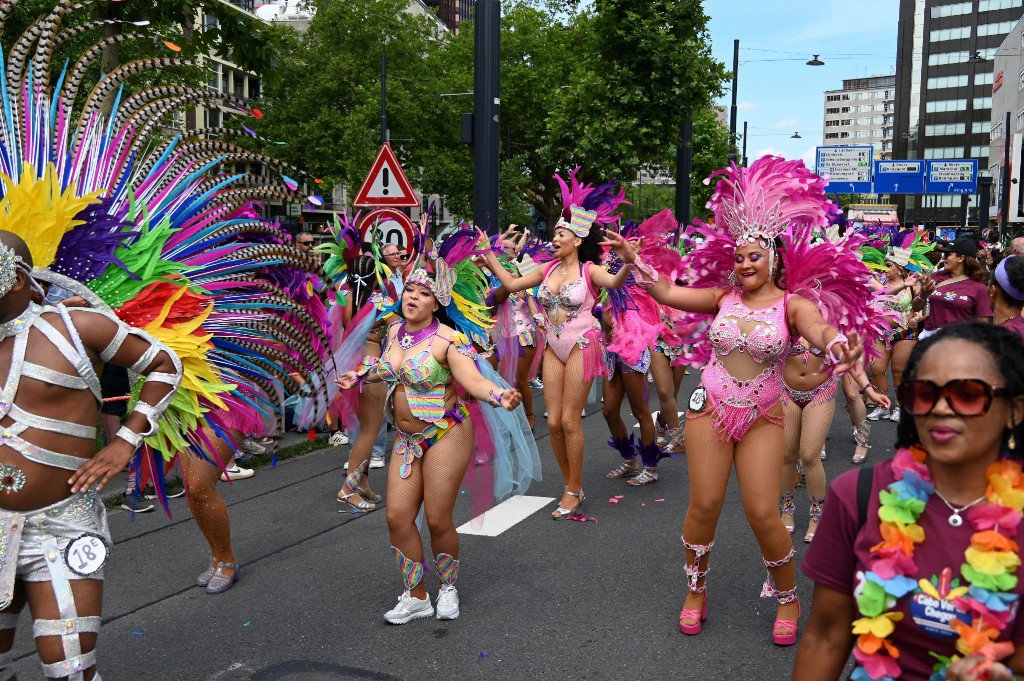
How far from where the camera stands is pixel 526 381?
10391 mm

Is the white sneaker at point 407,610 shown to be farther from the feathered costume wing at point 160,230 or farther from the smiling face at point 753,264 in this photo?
the smiling face at point 753,264

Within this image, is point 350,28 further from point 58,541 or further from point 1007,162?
point 58,541

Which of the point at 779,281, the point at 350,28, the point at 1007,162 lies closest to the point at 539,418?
the point at 779,281

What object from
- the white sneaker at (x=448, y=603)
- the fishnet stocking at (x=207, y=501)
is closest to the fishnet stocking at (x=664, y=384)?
the white sneaker at (x=448, y=603)

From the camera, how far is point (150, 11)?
841 cm

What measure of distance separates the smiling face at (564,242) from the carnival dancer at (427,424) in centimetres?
192

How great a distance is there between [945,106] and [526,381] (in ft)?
379

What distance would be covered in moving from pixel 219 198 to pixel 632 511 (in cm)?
401

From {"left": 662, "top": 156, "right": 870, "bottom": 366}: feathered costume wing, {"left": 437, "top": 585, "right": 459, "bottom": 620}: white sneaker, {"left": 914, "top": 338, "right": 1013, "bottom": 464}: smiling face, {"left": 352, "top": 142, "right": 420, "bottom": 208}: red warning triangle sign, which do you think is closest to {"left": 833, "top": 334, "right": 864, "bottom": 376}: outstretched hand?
{"left": 662, "top": 156, "right": 870, "bottom": 366}: feathered costume wing

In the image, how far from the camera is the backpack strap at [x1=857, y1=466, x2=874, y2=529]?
2233 millimetres

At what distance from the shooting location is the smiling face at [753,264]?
4555 millimetres

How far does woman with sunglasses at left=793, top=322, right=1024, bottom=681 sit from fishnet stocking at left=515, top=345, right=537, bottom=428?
7657mm

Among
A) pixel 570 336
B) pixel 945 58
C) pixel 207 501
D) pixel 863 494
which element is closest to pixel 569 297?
pixel 570 336

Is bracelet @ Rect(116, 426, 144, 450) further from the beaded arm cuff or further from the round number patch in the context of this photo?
the round number patch
